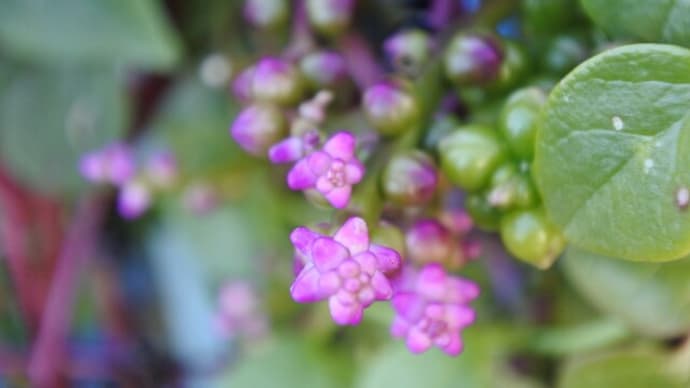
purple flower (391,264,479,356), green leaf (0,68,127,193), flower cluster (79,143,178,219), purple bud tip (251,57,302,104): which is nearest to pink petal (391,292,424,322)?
purple flower (391,264,479,356)

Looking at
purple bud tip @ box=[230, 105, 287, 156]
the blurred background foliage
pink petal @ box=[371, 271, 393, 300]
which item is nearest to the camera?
pink petal @ box=[371, 271, 393, 300]

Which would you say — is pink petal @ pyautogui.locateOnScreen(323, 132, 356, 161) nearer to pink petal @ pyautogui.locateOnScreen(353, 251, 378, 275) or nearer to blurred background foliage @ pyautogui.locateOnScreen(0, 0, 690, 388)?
pink petal @ pyautogui.locateOnScreen(353, 251, 378, 275)

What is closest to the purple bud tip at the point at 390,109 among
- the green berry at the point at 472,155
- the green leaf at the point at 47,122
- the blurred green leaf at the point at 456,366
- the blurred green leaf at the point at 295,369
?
the green berry at the point at 472,155

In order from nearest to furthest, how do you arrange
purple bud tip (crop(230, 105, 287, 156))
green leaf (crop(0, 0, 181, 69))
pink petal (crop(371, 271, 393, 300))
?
pink petal (crop(371, 271, 393, 300)) < purple bud tip (crop(230, 105, 287, 156)) < green leaf (crop(0, 0, 181, 69))

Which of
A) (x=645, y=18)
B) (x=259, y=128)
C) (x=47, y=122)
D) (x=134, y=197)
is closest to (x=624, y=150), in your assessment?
(x=645, y=18)

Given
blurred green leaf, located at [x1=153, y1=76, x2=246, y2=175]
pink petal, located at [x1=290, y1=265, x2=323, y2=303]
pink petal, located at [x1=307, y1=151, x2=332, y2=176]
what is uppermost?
pink petal, located at [x1=307, y1=151, x2=332, y2=176]

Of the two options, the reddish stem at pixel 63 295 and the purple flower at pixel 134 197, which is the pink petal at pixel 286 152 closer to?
the purple flower at pixel 134 197

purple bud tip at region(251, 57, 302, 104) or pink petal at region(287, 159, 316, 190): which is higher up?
pink petal at region(287, 159, 316, 190)
